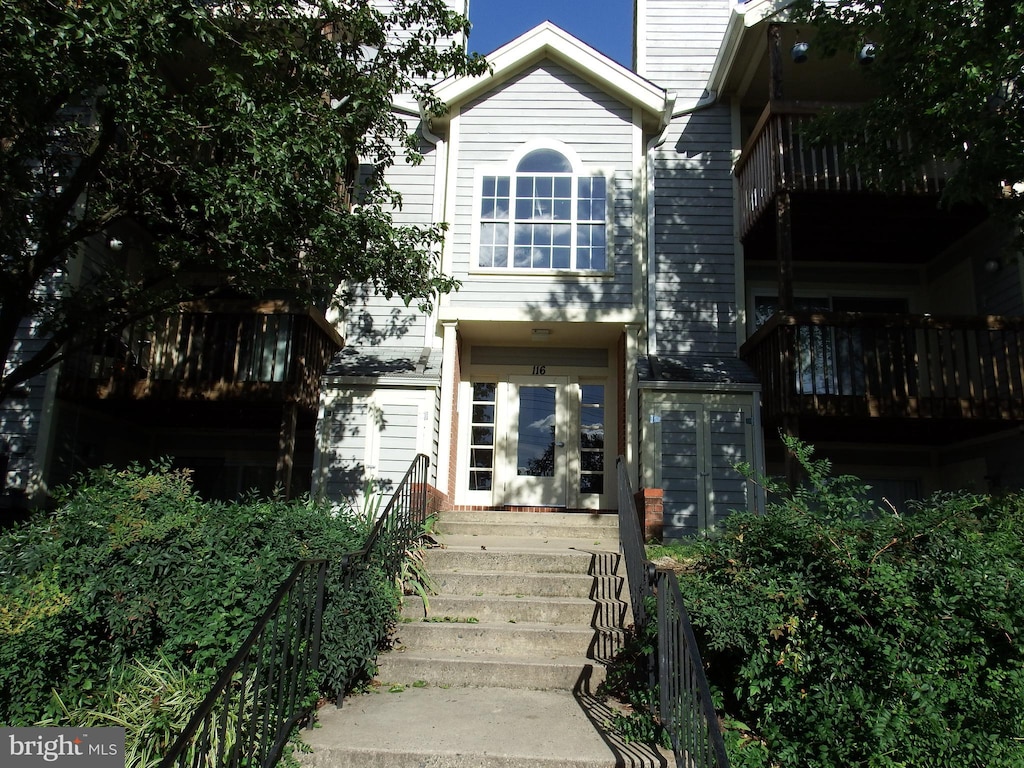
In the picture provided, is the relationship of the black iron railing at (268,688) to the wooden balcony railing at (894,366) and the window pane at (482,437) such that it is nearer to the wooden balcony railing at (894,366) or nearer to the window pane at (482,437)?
the window pane at (482,437)

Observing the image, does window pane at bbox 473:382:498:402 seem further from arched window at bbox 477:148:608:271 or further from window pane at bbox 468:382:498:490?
arched window at bbox 477:148:608:271

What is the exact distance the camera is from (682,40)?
12.1 metres

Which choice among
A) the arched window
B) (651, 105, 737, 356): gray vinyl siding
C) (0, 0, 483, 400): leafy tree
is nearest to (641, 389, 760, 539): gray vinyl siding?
(651, 105, 737, 356): gray vinyl siding

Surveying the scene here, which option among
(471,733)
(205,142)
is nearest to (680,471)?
(471,733)

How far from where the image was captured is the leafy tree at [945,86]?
6590mm

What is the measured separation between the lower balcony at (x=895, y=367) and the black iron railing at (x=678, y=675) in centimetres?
463

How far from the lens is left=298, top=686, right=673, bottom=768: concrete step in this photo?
13.2 ft

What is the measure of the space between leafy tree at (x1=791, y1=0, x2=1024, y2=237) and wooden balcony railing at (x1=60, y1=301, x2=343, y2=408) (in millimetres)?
6971

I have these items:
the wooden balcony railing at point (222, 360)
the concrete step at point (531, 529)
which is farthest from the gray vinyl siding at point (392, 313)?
the concrete step at point (531, 529)

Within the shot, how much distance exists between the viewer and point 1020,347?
905cm

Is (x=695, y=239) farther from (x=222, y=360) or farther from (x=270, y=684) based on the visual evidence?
(x=270, y=684)

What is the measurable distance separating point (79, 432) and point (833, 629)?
9993mm

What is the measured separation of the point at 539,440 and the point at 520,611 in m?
5.04

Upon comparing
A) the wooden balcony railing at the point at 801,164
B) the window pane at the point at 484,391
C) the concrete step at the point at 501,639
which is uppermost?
the wooden balcony railing at the point at 801,164
